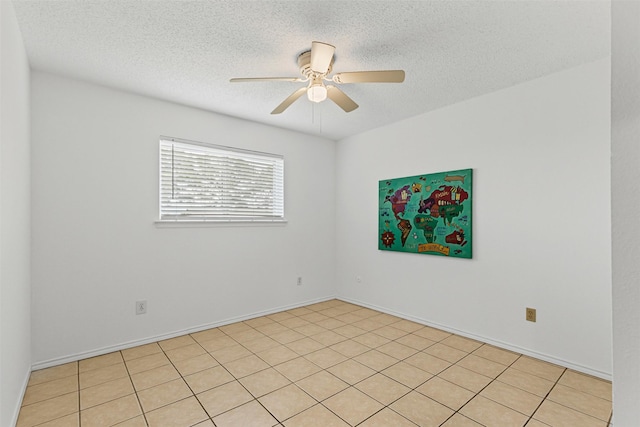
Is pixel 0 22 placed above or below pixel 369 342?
above

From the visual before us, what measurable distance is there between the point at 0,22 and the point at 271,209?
9.26 feet

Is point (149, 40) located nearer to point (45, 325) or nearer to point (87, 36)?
point (87, 36)

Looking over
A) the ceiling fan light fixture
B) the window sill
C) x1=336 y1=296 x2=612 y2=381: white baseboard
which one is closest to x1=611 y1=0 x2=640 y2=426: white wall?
the ceiling fan light fixture

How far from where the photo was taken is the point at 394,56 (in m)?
2.31

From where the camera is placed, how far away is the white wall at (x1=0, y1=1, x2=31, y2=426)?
160 centimetres

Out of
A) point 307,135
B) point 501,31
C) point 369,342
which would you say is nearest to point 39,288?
point 369,342

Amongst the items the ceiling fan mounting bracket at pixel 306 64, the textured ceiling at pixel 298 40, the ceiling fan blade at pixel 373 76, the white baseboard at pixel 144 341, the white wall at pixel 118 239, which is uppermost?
the textured ceiling at pixel 298 40

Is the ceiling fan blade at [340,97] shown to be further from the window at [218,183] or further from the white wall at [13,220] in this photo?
the white wall at [13,220]

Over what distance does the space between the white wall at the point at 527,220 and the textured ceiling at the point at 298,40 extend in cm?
32

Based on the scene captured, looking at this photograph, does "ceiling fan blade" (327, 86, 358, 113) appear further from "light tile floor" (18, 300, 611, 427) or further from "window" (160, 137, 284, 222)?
"light tile floor" (18, 300, 611, 427)

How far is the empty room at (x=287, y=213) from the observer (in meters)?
1.92

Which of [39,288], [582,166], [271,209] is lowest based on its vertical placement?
[39,288]

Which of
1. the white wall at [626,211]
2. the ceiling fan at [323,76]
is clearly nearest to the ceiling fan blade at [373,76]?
the ceiling fan at [323,76]

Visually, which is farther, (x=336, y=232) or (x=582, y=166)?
(x=336, y=232)
